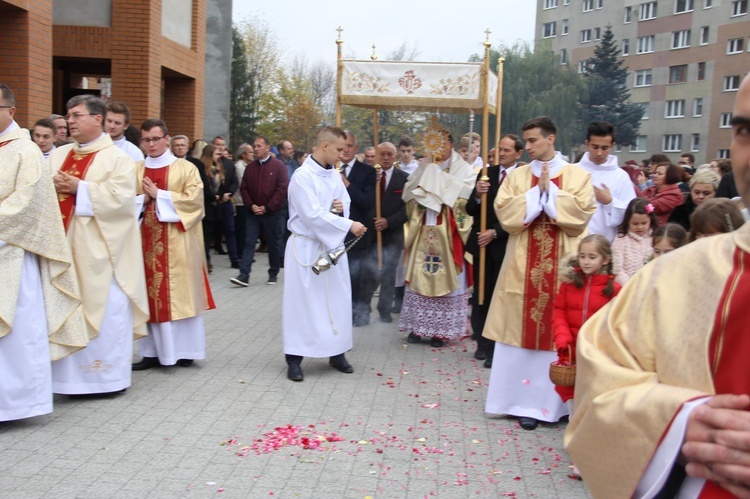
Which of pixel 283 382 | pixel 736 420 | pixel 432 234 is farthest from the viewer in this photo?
pixel 432 234

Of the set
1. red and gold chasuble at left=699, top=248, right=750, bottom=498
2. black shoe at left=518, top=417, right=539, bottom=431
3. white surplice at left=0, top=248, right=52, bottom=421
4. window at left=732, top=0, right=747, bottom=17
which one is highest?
Answer: window at left=732, top=0, right=747, bottom=17

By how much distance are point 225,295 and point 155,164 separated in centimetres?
459

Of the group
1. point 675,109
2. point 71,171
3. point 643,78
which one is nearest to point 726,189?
point 71,171

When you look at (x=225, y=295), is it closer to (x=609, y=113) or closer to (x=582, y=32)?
(x=609, y=113)

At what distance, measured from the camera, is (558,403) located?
5957 mm

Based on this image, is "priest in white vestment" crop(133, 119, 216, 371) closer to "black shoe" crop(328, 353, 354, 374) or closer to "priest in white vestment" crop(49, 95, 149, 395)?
"priest in white vestment" crop(49, 95, 149, 395)

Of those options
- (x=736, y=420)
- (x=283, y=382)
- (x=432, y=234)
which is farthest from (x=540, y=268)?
(x=736, y=420)

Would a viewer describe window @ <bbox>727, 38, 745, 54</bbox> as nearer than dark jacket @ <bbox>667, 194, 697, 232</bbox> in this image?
No

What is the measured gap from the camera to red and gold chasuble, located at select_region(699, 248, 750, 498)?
161cm

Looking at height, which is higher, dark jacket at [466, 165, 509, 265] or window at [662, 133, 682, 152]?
window at [662, 133, 682, 152]

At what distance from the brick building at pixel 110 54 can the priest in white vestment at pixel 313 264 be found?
5065 millimetres

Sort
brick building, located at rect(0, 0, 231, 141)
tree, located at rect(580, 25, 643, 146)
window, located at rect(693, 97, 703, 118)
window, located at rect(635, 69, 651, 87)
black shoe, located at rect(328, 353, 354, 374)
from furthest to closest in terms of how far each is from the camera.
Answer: window, located at rect(635, 69, 651, 87) → window, located at rect(693, 97, 703, 118) → tree, located at rect(580, 25, 643, 146) → brick building, located at rect(0, 0, 231, 141) → black shoe, located at rect(328, 353, 354, 374)

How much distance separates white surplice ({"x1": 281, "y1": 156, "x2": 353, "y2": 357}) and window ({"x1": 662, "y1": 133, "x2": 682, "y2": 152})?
52283 mm

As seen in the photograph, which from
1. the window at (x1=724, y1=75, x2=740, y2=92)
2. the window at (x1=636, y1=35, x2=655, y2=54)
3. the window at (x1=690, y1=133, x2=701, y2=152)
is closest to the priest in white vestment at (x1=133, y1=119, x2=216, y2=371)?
the window at (x1=724, y1=75, x2=740, y2=92)
